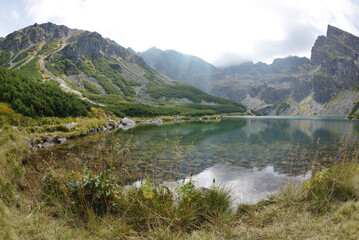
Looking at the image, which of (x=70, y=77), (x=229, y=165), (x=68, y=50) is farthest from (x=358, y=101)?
(x=68, y=50)

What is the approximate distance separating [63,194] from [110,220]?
201cm

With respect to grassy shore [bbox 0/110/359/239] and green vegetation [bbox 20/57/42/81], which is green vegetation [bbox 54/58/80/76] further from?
grassy shore [bbox 0/110/359/239]

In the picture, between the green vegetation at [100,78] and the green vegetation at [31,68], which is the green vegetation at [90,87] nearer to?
the green vegetation at [100,78]

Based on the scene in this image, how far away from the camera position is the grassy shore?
3984 mm

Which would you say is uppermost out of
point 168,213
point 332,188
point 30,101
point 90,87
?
point 90,87

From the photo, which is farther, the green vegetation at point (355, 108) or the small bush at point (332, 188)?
the green vegetation at point (355, 108)

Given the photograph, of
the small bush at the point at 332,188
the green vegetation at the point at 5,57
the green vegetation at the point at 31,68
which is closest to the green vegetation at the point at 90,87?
the green vegetation at the point at 31,68

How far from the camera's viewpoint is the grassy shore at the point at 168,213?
398 centimetres

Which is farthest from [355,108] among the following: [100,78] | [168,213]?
[168,213]

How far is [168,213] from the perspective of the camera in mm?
4570

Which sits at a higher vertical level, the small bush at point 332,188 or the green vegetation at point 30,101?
the green vegetation at point 30,101

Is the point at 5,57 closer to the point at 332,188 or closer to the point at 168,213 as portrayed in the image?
the point at 168,213

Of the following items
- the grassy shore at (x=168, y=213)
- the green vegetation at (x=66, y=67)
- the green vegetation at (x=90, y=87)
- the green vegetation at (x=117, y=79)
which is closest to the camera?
the grassy shore at (x=168, y=213)

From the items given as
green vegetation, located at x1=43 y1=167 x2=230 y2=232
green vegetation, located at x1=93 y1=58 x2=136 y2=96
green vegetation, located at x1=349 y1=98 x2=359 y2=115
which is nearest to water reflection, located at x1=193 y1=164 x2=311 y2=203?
green vegetation, located at x1=43 y1=167 x2=230 y2=232
